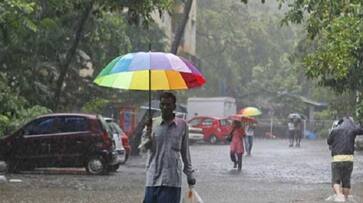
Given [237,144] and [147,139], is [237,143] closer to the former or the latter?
[237,144]

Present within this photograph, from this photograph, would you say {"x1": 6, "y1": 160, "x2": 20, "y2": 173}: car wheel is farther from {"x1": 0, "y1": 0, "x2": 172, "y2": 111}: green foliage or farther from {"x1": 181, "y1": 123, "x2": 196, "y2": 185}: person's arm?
{"x1": 181, "y1": 123, "x2": 196, "y2": 185}: person's arm

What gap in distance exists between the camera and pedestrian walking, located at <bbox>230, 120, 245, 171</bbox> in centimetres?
2241

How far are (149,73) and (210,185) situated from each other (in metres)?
9.44

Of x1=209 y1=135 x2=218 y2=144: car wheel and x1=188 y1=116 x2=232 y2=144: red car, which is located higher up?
x1=188 y1=116 x2=232 y2=144: red car

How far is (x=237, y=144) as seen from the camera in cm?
2242

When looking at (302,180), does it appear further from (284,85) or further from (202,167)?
(284,85)

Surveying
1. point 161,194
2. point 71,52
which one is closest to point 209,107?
point 71,52

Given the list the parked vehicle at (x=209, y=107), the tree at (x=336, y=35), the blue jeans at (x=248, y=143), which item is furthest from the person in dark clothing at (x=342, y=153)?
the parked vehicle at (x=209, y=107)

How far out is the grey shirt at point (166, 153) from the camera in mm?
7613

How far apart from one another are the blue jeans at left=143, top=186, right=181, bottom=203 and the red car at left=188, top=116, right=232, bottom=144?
35.8m

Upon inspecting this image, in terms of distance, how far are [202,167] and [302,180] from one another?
4.86m

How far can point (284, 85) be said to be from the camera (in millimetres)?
70938

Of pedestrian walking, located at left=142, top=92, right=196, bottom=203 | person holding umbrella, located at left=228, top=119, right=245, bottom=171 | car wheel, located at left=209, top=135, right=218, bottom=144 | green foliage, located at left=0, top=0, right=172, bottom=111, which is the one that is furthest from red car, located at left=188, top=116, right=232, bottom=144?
pedestrian walking, located at left=142, top=92, right=196, bottom=203

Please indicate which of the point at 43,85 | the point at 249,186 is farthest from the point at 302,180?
the point at 43,85
